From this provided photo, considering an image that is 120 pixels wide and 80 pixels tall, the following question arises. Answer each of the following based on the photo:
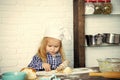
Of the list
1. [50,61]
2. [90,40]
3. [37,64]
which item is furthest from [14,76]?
[90,40]

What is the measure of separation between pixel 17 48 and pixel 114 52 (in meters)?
1.36

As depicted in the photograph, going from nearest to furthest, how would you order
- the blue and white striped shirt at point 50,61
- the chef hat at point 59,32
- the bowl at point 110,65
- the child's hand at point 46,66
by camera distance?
the bowl at point 110,65 → the child's hand at point 46,66 → the chef hat at point 59,32 → the blue and white striped shirt at point 50,61

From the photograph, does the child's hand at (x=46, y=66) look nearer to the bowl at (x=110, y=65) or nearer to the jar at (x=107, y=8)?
the bowl at (x=110, y=65)

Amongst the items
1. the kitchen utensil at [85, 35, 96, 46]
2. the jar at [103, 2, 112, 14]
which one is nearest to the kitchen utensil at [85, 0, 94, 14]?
the jar at [103, 2, 112, 14]

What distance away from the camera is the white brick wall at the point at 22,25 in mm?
2896

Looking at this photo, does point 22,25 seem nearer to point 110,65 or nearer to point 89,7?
point 89,7

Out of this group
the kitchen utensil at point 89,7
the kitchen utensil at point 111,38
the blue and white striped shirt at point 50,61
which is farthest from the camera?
the kitchen utensil at point 111,38

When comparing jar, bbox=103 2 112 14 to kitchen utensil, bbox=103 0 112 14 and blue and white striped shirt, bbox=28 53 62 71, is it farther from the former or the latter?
blue and white striped shirt, bbox=28 53 62 71

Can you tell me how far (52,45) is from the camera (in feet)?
8.00

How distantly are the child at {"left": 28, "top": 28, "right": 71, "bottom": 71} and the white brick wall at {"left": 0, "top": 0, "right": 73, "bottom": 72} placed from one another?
0.46 m

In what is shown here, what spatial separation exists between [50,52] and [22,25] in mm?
674

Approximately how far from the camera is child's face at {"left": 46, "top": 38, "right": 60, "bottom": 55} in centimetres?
242

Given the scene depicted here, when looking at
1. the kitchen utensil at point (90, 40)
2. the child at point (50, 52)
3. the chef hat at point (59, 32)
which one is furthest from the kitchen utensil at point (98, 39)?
the chef hat at point (59, 32)

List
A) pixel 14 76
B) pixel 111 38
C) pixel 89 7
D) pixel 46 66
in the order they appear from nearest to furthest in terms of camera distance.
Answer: pixel 14 76, pixel 46 66, pixel 89 7, pixel 111 38
